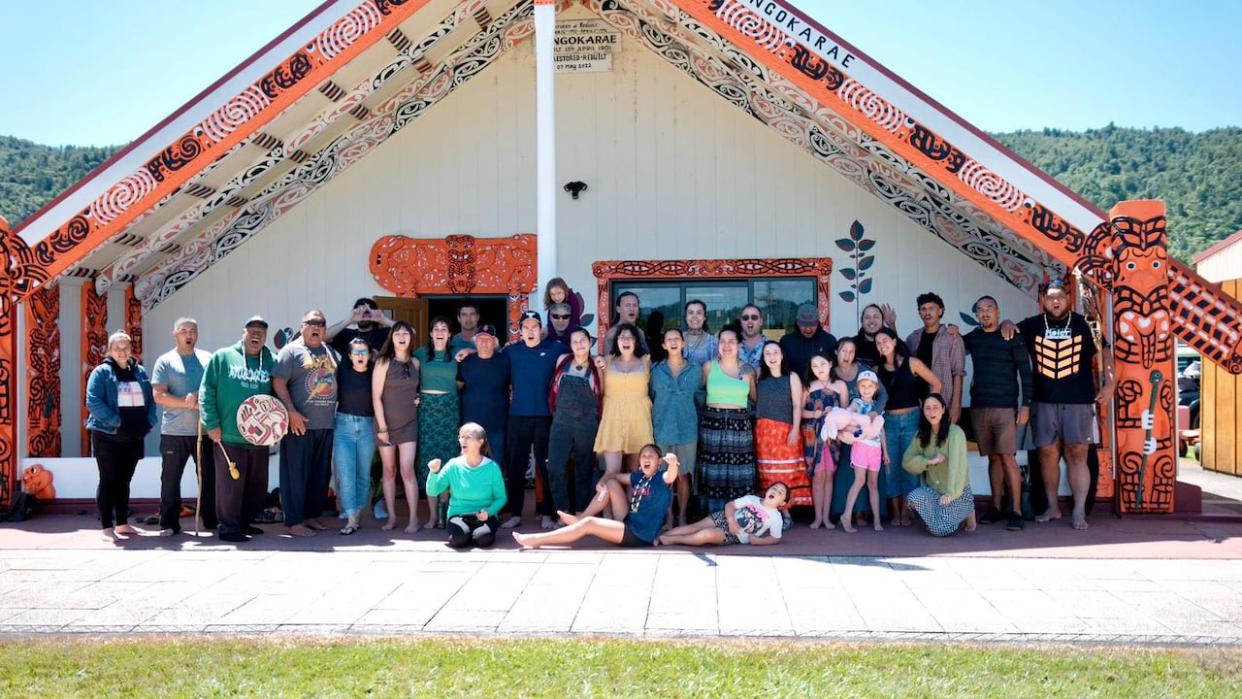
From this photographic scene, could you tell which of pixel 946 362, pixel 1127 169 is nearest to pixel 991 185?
pixel 946 362

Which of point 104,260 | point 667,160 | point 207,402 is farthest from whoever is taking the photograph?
point 667,160

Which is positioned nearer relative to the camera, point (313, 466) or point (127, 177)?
point (313, 466)

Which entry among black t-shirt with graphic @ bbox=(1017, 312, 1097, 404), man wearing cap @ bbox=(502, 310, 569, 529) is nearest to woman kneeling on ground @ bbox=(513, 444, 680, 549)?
man wearing cap @ bbox=(502, 310, 569, 529)

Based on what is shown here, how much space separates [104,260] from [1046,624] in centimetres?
807

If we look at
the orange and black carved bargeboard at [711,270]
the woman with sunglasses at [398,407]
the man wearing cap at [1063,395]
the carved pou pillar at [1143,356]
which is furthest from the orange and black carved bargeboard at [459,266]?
the carved pou pillar at [1143,356]

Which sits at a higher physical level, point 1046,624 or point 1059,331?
point 1059,331

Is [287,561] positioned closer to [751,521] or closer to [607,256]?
[751,521]

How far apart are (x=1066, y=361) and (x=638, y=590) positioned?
3.79m

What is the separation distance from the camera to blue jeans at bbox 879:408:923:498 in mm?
7277

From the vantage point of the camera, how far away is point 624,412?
698cm

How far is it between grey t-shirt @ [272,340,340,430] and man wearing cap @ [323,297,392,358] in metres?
0.41

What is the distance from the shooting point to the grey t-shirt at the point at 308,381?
7141 millimetres

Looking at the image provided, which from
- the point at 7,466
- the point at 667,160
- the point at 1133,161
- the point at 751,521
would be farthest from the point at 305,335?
the point at 1133,161

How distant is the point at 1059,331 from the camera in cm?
733
